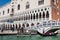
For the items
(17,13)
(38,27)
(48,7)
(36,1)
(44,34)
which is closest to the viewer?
(44,34)

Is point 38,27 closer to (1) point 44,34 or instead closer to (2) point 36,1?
(1) point 44,34

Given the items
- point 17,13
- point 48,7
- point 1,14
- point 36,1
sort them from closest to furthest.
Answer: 1. point 48,7
2. point 36,1
3. point 17,13
4. point 1,14

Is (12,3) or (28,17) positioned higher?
(12,3)

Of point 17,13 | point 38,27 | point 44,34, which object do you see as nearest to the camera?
point 44,34

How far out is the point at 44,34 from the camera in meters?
26.0

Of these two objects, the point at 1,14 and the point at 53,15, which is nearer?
the point at 53,15

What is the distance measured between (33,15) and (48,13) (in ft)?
11.9

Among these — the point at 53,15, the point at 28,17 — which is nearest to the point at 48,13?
the point at 53,15

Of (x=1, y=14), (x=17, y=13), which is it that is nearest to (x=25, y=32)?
(x=17, y=13)

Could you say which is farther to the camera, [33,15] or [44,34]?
[33,15]

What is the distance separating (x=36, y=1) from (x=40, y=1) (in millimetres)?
1053

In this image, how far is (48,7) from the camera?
3056 cm

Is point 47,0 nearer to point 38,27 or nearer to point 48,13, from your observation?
point 48,13

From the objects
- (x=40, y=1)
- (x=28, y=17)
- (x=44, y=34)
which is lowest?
(x=44, y=34)
